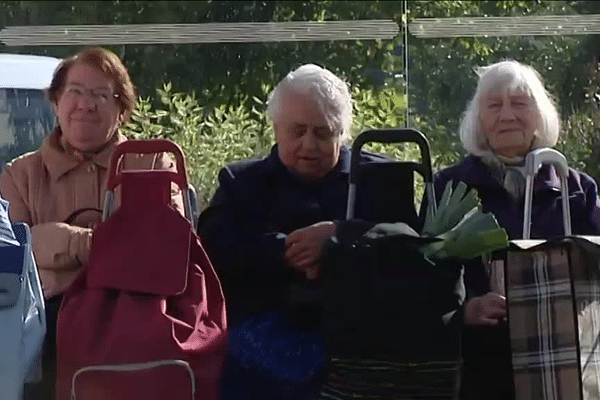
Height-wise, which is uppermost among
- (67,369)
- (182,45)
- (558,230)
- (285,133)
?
(182,45)

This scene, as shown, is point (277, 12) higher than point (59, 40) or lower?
higher

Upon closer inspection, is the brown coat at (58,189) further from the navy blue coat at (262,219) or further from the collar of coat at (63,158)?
the navy blue coat at (262,219)

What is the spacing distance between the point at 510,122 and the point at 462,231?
74 centimetres

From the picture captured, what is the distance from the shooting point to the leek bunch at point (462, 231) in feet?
10.9

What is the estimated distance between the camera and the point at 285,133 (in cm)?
392

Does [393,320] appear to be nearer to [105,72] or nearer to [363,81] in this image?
[105,72]

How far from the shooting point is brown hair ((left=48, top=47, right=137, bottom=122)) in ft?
13.3

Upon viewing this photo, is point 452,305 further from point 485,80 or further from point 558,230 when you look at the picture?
point 485,80

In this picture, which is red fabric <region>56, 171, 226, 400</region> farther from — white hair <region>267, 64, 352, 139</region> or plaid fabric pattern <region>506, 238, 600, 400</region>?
plaid fabric pattern <region>506, 238, 600, 400</region>

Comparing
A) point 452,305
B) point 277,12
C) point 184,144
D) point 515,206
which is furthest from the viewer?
point 277,12

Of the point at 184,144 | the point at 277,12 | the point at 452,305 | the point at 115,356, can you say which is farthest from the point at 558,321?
the point at 277,12

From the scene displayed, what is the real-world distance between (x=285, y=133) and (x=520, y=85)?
79 cm

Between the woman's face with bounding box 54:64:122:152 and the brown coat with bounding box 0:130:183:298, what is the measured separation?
0.05 metres

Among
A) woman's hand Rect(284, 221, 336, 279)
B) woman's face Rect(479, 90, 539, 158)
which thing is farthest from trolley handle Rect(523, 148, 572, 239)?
woman's hand Rect(284, 221, 336, 279)
